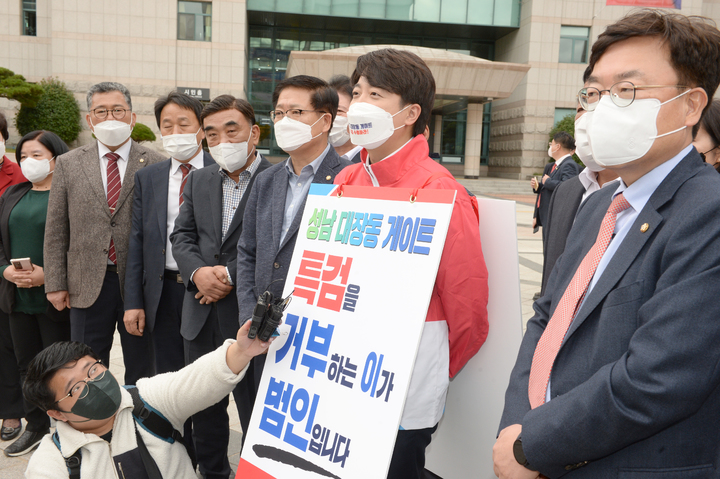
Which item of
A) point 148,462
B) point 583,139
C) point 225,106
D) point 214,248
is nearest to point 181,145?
point 225,106

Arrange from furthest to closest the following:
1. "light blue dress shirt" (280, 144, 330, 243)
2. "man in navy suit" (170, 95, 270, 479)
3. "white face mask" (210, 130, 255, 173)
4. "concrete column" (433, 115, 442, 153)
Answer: "concrete column" (433, 115, 442, 153)
"white face mask" (210, 130, 255, 173)
"man in navy suit" (170, 95, 270, 479)
"light blue dress shirt" (280, 144, 330, 243)

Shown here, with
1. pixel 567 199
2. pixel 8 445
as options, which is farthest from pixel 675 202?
pixel 8 445

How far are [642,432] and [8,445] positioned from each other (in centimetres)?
392

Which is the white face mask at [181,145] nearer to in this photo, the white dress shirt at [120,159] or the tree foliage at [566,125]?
the white dress shirt at [120,159]

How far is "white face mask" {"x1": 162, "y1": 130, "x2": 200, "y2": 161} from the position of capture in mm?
3543

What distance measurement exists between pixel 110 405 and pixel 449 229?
144 cm

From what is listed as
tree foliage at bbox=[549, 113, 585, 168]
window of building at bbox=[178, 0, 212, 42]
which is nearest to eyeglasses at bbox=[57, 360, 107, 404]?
window of building at bbox=[178, 0, 212, 42]

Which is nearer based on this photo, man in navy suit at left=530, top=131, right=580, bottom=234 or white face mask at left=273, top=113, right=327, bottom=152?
white face mask at left=273, top=113, right=327, bottom=152

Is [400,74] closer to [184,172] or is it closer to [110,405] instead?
[110,405]

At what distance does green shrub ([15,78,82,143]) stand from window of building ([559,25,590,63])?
24.9 meters

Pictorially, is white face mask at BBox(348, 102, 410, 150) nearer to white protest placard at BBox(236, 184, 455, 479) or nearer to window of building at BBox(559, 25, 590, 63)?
white protest placard at BBox(236, 184, 455, 479)

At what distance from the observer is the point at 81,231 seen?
3430mm

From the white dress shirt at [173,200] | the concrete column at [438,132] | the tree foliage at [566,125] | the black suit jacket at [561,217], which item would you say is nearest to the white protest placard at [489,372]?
the black suit jacket at [561,217]

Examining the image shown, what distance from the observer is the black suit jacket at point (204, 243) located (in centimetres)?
289
